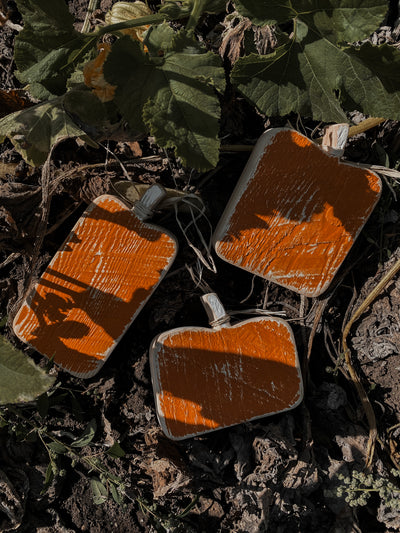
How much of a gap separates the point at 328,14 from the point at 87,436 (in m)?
1.34

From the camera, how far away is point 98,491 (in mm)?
1633

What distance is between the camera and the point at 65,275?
1641 mm

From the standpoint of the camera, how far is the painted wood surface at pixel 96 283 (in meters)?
1.62

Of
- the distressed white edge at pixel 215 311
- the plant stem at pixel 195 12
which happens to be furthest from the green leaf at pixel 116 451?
the plant stem at pixel 195 12

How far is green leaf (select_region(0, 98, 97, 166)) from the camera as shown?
1.48 m

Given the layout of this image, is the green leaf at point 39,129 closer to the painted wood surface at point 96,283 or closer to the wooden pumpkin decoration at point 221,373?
the painted wood surface at point 96,283

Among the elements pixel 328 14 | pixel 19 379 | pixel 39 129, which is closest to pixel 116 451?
pixel 19 379

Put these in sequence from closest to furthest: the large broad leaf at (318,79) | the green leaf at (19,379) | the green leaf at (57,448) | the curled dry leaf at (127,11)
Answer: the green leaf at (19,379) < the large broad leaf at (318,79) < the green leaf at (57,448) < the curled dry leaf at (127,11)

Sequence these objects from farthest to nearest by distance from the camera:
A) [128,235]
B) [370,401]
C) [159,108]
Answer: [370,401] < [128,235] < [159,108]

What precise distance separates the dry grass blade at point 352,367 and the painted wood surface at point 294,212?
6.5 inches

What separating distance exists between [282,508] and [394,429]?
0.47 m

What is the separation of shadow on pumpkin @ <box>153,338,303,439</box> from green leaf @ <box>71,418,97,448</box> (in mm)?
216

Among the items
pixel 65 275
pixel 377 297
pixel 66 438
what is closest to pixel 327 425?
pixel 377 297

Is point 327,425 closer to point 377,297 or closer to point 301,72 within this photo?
point 377,297
